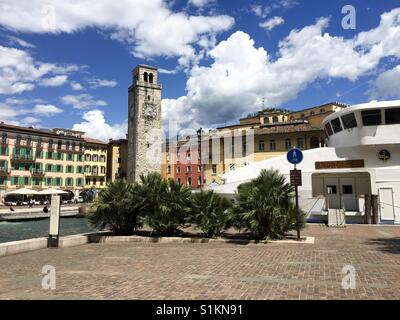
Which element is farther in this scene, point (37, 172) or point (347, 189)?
point (37, 172)

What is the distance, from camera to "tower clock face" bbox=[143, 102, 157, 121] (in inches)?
3155

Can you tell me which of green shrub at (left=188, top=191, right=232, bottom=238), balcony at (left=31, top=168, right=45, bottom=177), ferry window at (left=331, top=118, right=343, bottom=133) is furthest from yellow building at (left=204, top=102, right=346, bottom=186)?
green shrub at (left=188, top=191, right=232, bottom=238)

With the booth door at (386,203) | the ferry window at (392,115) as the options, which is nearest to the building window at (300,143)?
the ferry window at (392,115)

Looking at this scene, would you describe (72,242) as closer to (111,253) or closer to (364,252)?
(111,253)

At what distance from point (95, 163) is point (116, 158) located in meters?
7.38

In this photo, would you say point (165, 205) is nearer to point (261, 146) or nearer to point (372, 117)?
point (372, 117)

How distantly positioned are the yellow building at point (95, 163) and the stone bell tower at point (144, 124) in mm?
14227

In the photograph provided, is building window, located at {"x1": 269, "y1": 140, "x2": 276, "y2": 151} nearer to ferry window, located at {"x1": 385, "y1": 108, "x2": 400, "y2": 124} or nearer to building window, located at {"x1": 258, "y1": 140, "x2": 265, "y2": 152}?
building window, located at {"x1": 258, "y1": 140, "x2": 265, "y2": 152}

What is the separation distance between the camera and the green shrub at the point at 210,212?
14.6 meters

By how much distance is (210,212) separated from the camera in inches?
579

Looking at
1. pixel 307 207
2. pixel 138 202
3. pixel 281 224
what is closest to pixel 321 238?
pixel 281 224

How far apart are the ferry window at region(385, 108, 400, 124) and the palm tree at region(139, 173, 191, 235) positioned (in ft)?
53.7

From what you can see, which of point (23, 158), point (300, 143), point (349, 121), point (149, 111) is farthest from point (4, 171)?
point (349, 121)

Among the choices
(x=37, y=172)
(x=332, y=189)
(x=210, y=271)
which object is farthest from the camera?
(x=37, y=172)
